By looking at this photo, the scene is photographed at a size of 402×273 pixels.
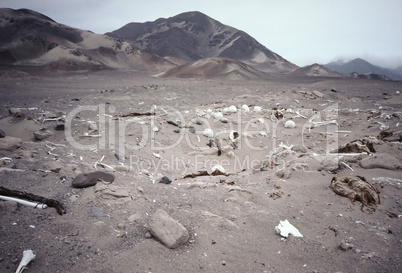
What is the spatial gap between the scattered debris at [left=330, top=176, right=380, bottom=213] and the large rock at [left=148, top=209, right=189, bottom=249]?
180 cm

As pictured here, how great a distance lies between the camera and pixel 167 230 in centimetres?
194

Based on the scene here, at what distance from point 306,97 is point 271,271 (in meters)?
11.0

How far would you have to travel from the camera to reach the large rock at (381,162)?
3.10m

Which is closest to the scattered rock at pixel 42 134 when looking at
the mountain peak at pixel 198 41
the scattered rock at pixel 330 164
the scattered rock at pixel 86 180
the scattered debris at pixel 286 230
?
the scattered rock at pixel 86 180

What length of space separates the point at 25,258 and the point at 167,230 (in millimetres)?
928

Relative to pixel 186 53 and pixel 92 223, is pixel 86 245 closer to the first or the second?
pixel 92 223

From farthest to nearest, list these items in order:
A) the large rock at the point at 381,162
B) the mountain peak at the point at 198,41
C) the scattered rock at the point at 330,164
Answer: the mountain peak at the point at 198,41
the scattered rock at the point at 330,164
the large rock at the point at 381,162

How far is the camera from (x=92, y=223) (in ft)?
6.52

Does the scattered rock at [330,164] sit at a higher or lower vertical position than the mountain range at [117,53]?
lower

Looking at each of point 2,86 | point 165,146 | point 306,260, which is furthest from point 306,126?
point 2,86

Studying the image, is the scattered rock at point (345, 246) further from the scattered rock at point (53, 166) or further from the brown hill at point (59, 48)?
the brown hill at point (59, 48)

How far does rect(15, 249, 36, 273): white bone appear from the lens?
1488 mm

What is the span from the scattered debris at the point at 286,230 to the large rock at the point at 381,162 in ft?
5.49
